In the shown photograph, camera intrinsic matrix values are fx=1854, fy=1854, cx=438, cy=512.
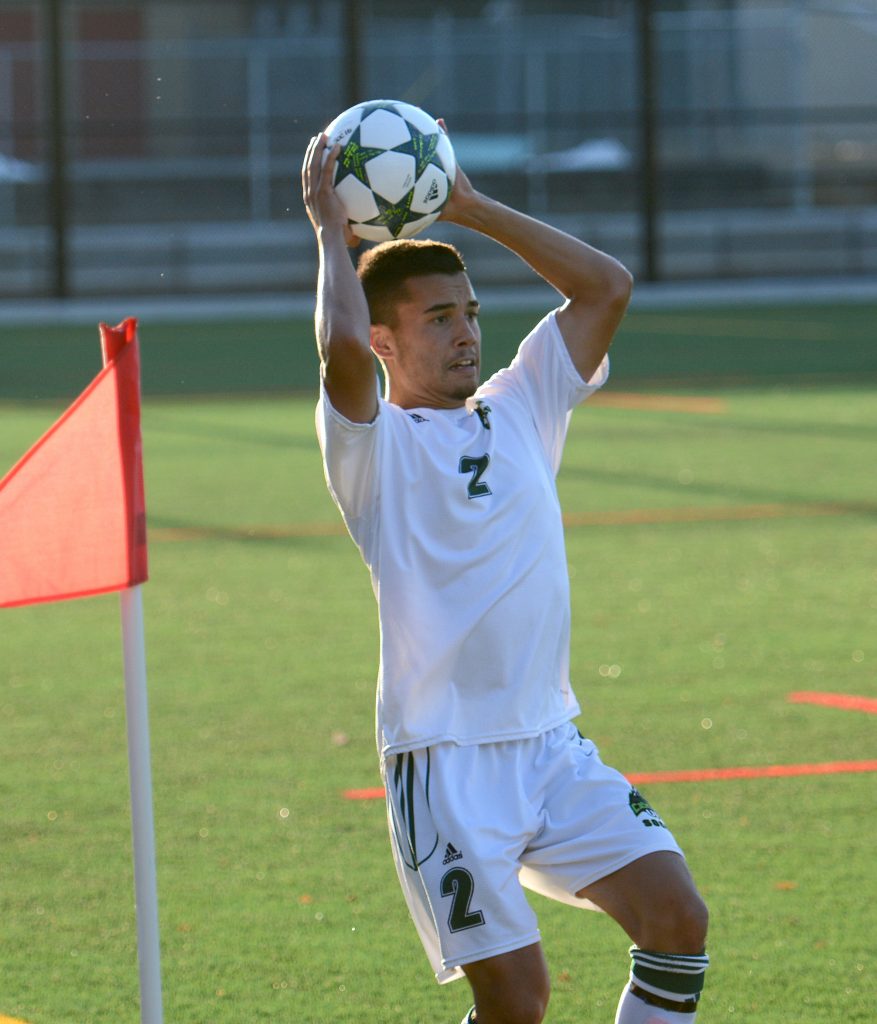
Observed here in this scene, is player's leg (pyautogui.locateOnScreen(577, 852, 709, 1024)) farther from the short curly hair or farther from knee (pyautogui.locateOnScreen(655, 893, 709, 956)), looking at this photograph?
the short curly hair

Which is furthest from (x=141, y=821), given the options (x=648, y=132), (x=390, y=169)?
(x=648, y=132)

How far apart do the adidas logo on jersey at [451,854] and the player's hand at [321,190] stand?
44.7 inches

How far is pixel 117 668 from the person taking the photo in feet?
22.7

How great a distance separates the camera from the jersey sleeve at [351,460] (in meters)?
3.31

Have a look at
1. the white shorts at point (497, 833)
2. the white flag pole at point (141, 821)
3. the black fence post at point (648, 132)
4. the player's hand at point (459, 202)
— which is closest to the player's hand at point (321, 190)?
the player's hand at point (459, 202)

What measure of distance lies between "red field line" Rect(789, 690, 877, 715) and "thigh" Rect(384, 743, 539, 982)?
3.10m

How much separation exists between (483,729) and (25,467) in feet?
3.06

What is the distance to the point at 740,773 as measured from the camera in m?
5.48

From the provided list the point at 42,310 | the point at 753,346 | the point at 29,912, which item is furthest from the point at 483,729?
the point at 42,310

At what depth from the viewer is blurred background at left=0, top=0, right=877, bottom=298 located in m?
28.2

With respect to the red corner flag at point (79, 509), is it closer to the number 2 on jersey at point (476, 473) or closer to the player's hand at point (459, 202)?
the number 2 on jersey at point (476, 473)

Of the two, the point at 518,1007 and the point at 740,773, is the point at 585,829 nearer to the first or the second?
the point at 518,1007

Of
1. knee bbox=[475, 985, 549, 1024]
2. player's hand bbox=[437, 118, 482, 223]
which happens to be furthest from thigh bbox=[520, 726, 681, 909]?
player's hand bbox=[437, 118, 482, 223]

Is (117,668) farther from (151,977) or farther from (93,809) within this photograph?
(151,977)
